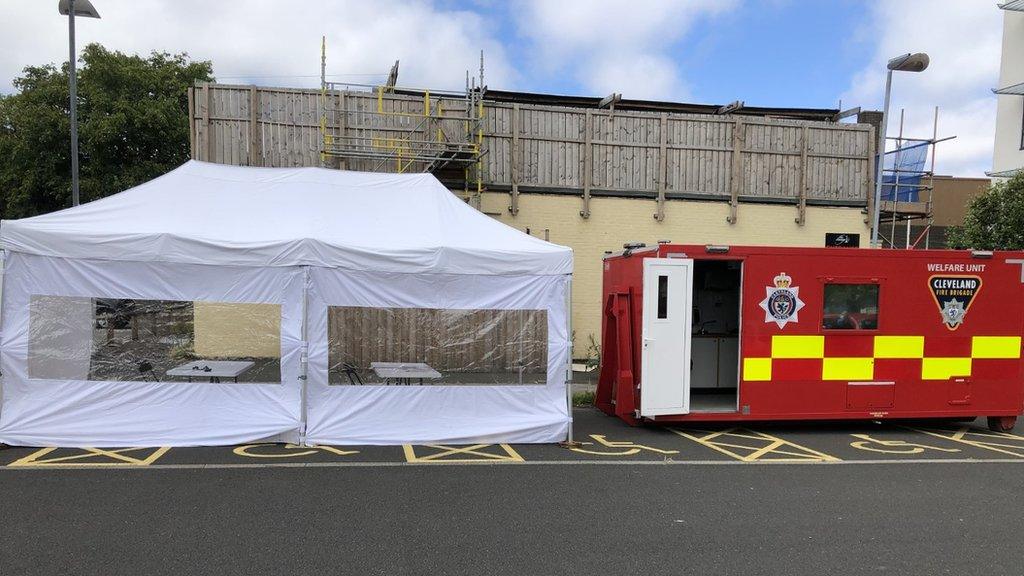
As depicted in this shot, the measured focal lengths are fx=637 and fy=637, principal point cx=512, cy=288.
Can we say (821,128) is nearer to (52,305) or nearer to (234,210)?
(234,210)

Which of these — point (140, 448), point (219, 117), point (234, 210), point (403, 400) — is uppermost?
point (219, 117)

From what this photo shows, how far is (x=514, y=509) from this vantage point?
17.5 ft

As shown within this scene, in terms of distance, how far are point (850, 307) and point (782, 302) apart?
3.28 feet

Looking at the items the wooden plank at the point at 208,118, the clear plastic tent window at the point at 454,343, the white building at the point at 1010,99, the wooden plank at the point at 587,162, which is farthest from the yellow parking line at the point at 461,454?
the white building at the point at 1010,99

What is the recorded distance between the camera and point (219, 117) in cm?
1241

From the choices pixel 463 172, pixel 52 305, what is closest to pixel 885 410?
A: pixel 463 172

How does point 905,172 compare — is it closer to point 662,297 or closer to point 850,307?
point 850,307

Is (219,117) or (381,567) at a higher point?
(219,117)

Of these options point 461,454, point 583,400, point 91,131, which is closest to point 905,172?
point 583,400

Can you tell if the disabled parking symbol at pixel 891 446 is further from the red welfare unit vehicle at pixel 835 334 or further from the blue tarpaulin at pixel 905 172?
the blue tarpaulin at pixel 905 172

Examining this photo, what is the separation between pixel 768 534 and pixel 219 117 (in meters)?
11.9

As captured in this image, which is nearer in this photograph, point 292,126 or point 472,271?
point 472,271

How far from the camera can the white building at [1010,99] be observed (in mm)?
20125

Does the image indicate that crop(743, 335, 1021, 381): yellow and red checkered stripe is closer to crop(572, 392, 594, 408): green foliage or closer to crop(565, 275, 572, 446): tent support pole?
crop(565, 275, 572, 446): tent support pole
